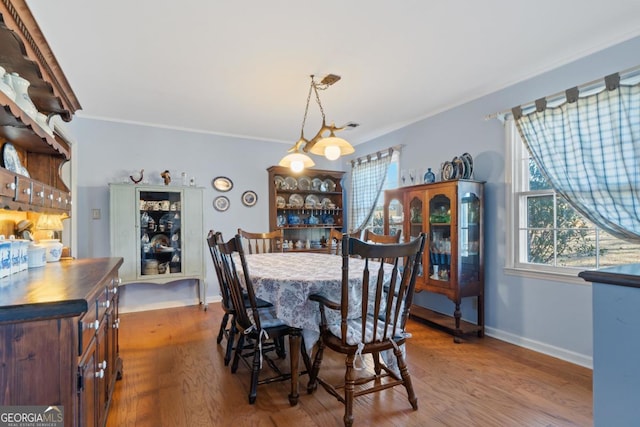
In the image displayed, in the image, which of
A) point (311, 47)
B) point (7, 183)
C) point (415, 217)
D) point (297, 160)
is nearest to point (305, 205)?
point (415, 217)

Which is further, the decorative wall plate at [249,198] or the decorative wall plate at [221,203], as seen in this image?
the decorative wall plate at [249,198]

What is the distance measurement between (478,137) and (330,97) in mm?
1512

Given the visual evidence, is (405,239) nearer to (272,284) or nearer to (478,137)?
(478,137)

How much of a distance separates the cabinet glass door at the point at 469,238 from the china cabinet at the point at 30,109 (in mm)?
3088

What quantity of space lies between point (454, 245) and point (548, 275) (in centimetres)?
74

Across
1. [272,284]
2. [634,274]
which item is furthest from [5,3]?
[634,274]

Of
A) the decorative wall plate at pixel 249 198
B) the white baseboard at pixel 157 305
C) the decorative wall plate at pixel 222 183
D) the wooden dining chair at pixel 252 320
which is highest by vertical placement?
the decorative wall plate at pixel 222 183

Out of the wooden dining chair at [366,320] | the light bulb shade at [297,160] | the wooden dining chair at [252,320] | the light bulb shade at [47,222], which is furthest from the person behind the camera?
the light bulb shade at [297,160]

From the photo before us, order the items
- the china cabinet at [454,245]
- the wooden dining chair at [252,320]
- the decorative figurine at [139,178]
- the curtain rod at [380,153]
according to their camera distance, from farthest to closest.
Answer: the curtain rod at [380,153]
the decorative figurine at [139,178]
the china cabinet at [454,245]
the wooden dining chair at [252,320]

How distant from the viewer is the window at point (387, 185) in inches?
168

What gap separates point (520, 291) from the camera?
285cm

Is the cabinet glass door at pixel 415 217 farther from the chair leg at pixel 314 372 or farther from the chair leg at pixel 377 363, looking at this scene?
the chair leg at pixel 314 372

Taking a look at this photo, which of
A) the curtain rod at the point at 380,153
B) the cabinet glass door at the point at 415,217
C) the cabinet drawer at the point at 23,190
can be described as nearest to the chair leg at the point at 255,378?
the cabinet drawer at the point at 23,190

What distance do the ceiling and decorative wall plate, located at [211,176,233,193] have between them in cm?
117
